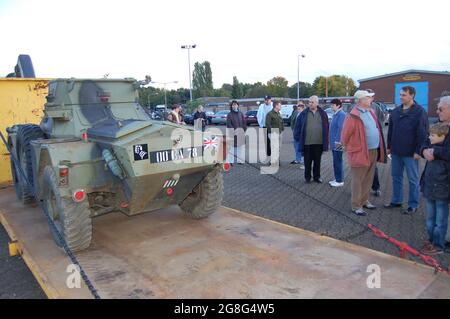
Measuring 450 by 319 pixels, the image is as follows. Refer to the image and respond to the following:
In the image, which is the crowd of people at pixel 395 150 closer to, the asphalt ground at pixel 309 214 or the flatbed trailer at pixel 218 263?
the asphalt ground at pixel 309 214

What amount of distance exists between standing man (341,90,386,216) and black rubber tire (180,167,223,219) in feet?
6.23

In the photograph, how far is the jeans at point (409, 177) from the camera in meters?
5.55

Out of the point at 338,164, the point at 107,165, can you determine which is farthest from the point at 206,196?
the point at 338,164

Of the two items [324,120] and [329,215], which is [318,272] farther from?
[324,120]

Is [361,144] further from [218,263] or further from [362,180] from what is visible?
[218,263]

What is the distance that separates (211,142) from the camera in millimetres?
4445

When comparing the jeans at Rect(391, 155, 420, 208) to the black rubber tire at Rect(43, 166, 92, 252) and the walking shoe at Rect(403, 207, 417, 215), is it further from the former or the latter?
the black rubber tire at Rect(43, 166, 92, 252)

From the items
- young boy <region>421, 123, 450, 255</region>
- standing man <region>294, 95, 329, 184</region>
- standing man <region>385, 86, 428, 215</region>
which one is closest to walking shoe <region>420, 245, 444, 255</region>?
young boy <region>421, 123, 450, 255</region>

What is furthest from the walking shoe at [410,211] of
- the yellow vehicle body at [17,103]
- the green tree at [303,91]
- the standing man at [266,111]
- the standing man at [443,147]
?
the green tree at [303,91]

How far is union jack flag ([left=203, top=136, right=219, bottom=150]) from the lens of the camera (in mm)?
4387

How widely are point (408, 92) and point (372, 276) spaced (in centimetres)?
296

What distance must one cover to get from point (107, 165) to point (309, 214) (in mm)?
3103

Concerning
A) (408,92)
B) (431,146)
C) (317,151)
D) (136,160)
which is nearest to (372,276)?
(431,146)

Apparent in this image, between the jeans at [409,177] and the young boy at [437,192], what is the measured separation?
51.3 inches
